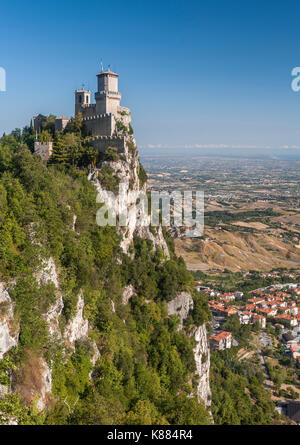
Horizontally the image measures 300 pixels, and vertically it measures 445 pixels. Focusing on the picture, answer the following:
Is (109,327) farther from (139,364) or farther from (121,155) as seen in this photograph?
(121,155)

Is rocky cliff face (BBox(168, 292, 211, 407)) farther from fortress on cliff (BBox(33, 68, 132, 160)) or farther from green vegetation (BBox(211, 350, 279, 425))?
fortress on cliff (BBox(33, 68, 132, 160))

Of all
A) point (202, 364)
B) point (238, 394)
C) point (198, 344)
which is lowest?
point (238, 394)

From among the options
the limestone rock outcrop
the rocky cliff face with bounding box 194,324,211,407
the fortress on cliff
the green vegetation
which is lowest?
the green vegetation

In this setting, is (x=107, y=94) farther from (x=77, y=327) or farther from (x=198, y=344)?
(x=198, y=344)

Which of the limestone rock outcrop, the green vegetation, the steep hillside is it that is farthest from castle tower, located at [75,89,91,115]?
the green vegetation

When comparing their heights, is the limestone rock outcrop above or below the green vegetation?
above

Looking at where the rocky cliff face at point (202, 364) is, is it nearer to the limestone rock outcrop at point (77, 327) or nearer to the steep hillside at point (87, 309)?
the steep hillside at point (87, 309)

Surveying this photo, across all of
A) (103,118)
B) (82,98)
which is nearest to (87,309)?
(103,118)
